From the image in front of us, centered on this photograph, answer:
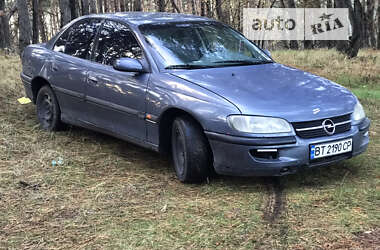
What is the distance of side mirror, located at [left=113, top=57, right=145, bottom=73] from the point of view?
5.12 metres

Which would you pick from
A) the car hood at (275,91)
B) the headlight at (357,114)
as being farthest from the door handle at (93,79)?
the headlight at (357,114)

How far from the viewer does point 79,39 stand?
21.3 ft

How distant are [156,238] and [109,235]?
36cm

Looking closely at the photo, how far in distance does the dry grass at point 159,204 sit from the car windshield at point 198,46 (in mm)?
1190

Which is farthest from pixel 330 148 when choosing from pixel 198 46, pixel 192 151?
pixel 198 46

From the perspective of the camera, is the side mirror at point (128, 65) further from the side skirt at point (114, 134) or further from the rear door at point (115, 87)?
the side skirt at point (114, 134)

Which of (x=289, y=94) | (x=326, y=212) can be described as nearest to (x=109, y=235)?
(x=326, y=212)

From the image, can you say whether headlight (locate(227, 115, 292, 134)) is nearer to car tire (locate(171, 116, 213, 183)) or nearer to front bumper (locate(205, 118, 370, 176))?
front bumper (locate(205, 118, 370, 176))

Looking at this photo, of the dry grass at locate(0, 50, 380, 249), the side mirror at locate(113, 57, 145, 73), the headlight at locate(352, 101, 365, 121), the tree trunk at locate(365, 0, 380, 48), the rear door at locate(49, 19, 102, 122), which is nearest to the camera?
the dry grass at locate(0, 50, 380, 249)

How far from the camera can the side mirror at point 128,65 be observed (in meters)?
5.12

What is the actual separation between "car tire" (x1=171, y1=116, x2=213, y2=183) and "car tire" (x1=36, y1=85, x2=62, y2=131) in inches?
97.6

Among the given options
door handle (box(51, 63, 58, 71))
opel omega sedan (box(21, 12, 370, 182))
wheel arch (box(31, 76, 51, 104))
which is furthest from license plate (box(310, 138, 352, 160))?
wheel arch (box(31, 76, 51, 104))

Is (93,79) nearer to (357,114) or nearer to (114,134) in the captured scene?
(114,134)

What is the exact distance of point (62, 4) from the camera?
13.9 m
